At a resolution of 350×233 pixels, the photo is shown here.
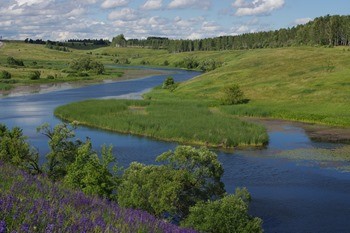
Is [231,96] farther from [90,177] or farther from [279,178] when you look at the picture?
[90,177]

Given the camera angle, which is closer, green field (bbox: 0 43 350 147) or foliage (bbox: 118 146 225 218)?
foliage (bbox: 118 146 225 218)

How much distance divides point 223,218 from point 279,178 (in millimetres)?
18574

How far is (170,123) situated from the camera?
63.3 meters

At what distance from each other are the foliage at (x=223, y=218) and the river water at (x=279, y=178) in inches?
253

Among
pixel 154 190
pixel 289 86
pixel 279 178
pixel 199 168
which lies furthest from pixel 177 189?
pixel 289 86

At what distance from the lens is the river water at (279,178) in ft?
102

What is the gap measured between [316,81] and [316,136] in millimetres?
47124

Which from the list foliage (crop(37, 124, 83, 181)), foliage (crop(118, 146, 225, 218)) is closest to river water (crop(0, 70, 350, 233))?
foliage (crop(118, 146, 225, 218))

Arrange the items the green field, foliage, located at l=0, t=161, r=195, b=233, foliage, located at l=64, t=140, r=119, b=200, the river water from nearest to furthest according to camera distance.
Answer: foliage, located at l=0, t=161, r=195, b=233 → foliage, located at l=64, t=140, r=119, b=200 → the river water → the green field

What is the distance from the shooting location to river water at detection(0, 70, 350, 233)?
102ft

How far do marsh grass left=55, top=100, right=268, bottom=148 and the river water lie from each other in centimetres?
244

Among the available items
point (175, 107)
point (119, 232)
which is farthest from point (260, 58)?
point (119, 232)

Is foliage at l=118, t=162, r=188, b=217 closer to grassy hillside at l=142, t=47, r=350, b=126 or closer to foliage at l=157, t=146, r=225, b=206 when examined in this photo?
foliage at l=157, t=146, r=225, b=206

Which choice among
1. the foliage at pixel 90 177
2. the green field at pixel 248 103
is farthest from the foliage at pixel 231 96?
the foliage at pixel 90 177
